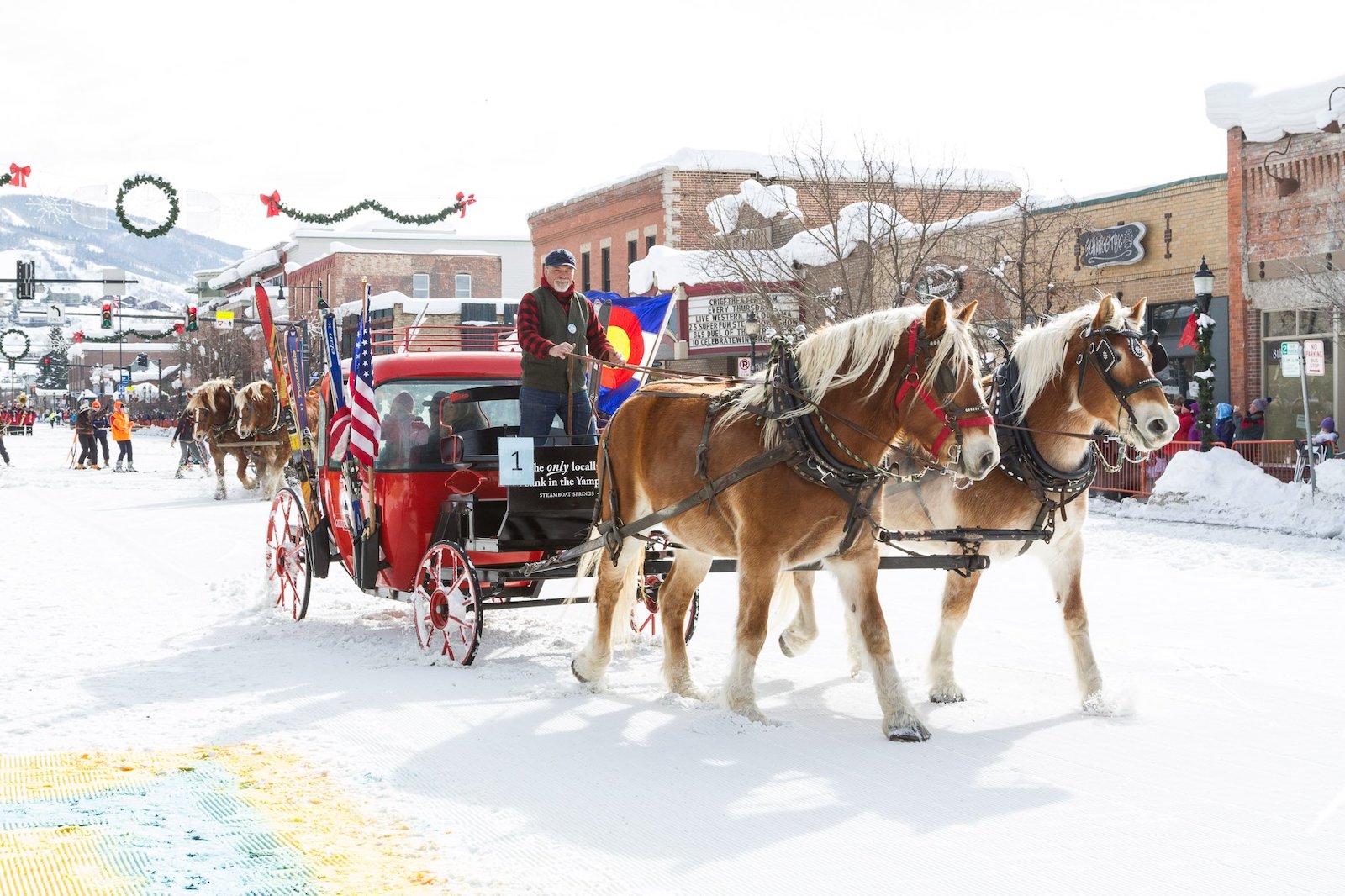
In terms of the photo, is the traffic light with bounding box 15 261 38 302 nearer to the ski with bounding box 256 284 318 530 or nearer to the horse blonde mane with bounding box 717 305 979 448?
the ski with bounding box 256 284 318 530

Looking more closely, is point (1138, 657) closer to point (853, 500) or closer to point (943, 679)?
point (943, 679)

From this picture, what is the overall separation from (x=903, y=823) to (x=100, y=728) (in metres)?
3.90

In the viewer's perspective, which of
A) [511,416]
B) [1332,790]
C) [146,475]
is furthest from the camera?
[146,475]

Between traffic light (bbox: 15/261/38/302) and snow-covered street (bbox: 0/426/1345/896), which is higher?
traffic light (bbox: 15/261/38/302)

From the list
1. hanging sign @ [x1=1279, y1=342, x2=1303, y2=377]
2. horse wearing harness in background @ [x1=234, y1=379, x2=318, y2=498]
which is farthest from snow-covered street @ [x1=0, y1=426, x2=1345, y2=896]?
horse wearing harness in background @ [x1=234, y1=379, x2=318, y2=498]

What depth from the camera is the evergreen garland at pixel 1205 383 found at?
2016 cm

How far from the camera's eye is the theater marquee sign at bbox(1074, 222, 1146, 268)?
26969 millimetres

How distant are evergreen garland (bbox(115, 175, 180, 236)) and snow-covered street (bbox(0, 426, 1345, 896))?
15.1 meters

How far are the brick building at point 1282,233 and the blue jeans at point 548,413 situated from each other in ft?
56.8

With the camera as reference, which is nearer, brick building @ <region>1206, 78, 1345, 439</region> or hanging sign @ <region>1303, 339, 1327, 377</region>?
hanging sign @ <region>1303, 339, 1327, 377</region>

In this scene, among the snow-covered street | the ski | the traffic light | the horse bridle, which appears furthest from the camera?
the traffic light

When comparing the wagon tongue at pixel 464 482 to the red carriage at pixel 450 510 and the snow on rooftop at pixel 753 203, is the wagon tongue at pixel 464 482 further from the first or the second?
the snow on rooftop at pixel 753 203

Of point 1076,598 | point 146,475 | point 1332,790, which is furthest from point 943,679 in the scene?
point 146,475

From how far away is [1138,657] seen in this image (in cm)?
820
